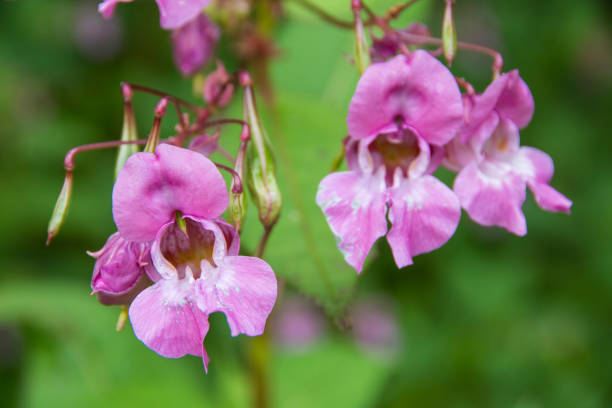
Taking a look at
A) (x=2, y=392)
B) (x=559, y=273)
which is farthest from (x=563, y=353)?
(x=2, y=392)

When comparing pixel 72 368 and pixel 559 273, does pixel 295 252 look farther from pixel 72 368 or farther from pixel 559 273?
pixel 559 273

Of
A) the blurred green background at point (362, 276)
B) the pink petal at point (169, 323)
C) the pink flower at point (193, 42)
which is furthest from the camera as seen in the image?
the blurred green background at point (362, 276)

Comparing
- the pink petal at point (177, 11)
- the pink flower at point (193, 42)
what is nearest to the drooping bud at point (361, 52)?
the pink petal at point (177, 11)

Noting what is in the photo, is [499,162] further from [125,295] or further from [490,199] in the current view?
[125,295]

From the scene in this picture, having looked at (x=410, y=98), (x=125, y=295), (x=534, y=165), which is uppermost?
(x=410, y=98)

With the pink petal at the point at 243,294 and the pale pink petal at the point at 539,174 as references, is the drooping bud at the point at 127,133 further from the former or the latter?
the pale pink petal at the point at 539,174

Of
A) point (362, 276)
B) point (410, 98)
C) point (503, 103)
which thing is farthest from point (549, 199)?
point (362, 276)

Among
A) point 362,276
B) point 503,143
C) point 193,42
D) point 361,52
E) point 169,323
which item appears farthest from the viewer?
point 362,276
